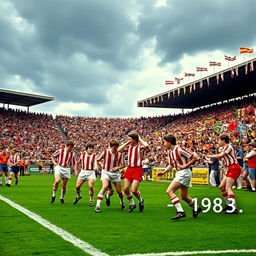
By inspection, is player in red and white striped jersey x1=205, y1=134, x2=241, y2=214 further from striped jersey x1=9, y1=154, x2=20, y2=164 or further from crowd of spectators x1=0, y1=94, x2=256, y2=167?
crowd of spectators x1=0, y1=94, x2=256, y2=167

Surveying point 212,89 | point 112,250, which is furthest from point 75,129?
point 112,250

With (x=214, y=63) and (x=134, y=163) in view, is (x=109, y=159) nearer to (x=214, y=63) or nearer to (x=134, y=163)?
(x=134, y=163)

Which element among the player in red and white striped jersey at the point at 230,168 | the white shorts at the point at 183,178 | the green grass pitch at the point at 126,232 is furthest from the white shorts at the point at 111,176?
the player in red and white striped jersey at the point at 230,168

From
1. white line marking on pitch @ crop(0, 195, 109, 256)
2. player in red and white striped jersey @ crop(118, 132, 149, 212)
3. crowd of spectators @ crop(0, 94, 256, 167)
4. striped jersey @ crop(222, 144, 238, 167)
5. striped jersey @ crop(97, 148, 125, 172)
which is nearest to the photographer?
white line marking on pitch @ crop(0, 195, 109, 256)

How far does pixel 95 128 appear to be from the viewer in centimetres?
5603

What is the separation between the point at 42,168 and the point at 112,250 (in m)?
40.5

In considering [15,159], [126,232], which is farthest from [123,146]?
[15,159]

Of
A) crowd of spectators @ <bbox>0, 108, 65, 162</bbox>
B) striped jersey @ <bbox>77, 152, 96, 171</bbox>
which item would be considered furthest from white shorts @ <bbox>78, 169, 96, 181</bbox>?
crowd of spectators @ <bbox>0, 108, 65, 162</bbox>

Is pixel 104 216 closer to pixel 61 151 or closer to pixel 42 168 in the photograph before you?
pixel 61 151

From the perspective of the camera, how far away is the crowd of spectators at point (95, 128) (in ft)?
136

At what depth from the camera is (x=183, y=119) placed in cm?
5141

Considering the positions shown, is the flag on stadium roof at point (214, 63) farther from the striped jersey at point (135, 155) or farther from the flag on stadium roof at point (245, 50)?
the striped jersey at point (135, 155)

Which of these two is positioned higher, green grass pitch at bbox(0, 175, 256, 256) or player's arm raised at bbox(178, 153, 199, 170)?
player's arm raised at bbox(178, 153, 199, 170)

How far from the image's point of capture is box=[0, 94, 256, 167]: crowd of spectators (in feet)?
136
